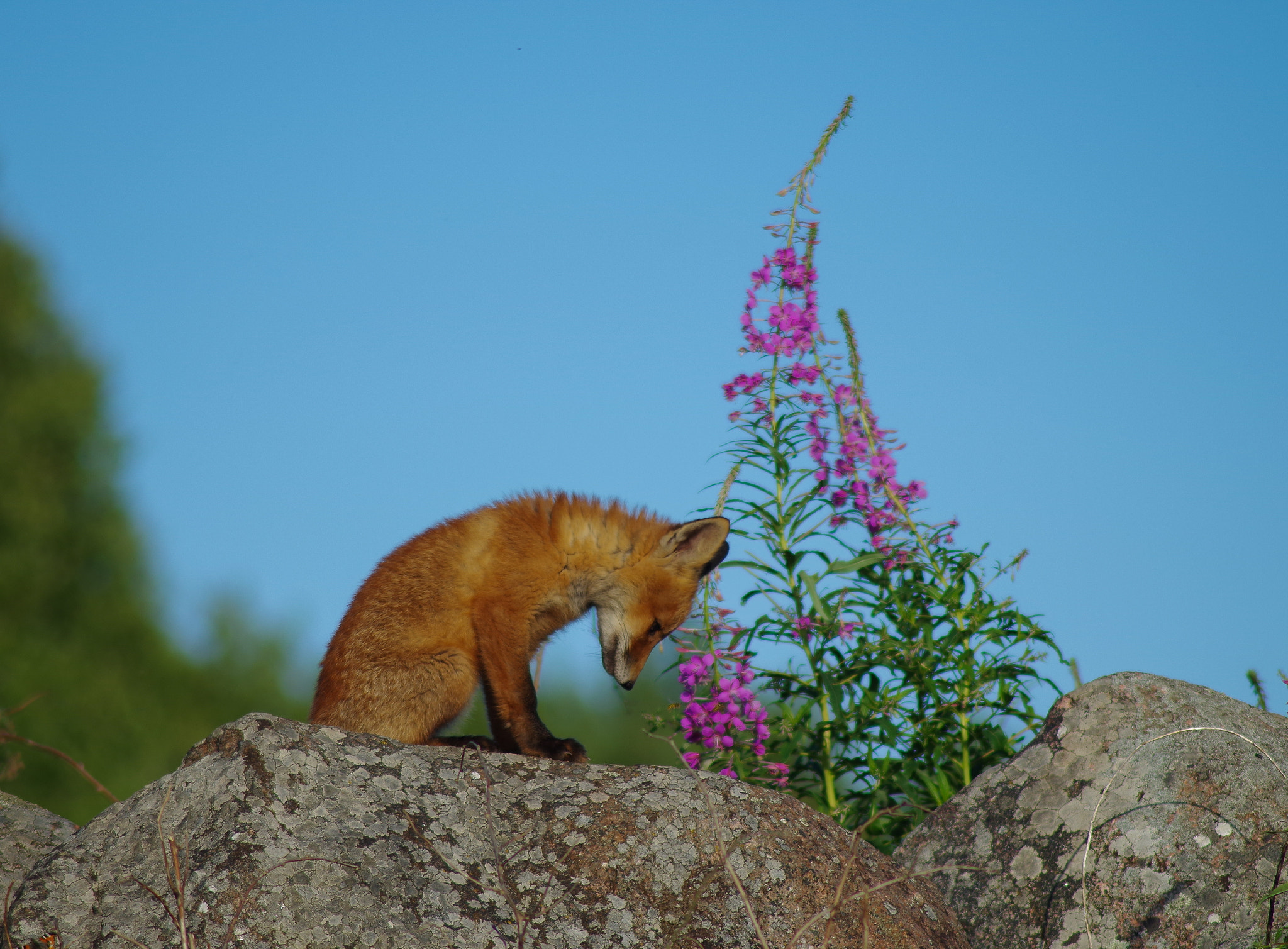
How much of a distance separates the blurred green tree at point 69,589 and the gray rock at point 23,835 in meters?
13.1

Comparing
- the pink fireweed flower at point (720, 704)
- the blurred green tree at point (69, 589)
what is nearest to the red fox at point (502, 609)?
the pink fireweed flower at point (720, 704)

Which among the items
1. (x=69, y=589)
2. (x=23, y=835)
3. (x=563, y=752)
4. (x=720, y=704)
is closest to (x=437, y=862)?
(x=563, y=752)

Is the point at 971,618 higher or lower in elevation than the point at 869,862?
higher

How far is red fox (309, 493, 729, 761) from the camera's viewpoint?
4.39 metres

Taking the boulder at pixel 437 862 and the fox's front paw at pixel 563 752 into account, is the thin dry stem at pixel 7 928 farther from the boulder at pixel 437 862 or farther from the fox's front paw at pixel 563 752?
the fox's front paw at pixel 563 752

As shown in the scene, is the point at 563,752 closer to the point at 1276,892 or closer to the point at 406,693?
the point at 406,693

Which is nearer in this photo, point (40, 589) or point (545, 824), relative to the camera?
point (545, 824)

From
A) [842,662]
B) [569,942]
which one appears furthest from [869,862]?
[842,662]

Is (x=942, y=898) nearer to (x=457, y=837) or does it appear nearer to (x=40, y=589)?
(x=457, y=837)

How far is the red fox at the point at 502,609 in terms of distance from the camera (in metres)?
4.39

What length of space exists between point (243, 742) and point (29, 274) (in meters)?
19.9

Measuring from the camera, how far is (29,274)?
19.5 metres

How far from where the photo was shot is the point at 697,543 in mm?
5168

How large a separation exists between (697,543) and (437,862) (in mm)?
2361
